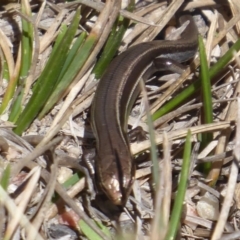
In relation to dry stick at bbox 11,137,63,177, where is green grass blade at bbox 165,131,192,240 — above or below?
below

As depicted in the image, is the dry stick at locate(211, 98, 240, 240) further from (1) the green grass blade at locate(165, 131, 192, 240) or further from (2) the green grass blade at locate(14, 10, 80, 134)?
(2) the green grass blade at locate(14, 10, 80, 134)

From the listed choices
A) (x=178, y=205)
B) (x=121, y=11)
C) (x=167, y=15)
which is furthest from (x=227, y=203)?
(x=167, y=15)

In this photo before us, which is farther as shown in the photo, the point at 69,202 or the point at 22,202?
the point at 69,202

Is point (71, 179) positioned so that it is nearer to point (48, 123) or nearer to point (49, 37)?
point (48, 123)

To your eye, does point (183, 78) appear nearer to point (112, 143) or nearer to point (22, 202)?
point (112, 143)

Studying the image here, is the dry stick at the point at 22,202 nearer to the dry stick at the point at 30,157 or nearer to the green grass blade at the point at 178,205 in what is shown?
the dry stick at the point at 30,157

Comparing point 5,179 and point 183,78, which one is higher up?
point 183,78

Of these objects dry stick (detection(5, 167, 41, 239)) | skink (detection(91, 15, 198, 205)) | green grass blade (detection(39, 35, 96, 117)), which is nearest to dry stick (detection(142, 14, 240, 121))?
skink (detection(91, 15, 198, 205))
